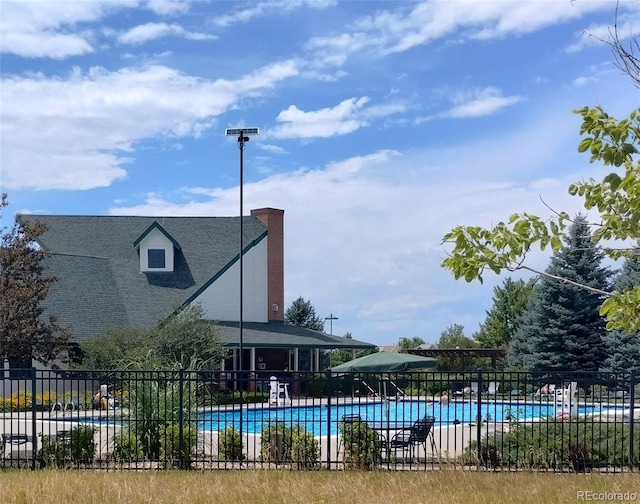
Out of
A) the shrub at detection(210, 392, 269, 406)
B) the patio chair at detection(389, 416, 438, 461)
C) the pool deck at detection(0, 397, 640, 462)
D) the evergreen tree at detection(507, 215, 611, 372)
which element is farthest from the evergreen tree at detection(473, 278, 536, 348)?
the patio chair at detection(389, 416, 438, 461)

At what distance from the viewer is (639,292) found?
25.8 feet

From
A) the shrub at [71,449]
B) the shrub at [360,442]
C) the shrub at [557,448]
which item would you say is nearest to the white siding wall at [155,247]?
the shrub at [71,449]

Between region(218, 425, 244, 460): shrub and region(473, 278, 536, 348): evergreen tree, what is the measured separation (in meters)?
43.1

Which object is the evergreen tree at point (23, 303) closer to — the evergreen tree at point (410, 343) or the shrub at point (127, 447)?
the shrub at point (127, 447)

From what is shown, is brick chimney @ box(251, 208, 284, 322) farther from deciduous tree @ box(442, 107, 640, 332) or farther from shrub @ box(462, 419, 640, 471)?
deciduous tree @ box(442, 107, 640, 332)

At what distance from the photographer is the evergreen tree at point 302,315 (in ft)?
252

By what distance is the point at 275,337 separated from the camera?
42062 mm

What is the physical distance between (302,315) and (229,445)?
60.8 m

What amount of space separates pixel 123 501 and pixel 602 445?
1007 centimetres

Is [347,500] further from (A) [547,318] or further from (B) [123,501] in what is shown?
(A) [547,318]

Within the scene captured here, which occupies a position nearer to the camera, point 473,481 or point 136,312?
point 473,481

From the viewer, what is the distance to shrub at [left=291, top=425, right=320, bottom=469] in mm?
15875

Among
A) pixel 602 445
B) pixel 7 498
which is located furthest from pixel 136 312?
pixel 7 498

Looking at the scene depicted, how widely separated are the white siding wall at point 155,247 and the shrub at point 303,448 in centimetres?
3030
